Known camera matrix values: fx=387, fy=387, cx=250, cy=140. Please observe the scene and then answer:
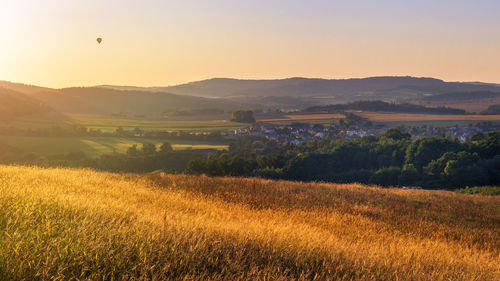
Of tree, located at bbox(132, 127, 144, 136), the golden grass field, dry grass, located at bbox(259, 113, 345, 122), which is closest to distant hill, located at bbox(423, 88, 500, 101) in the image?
dry grass, located at bbox(259, 113, 345, 122)

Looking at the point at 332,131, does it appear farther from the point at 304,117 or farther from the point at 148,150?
the point at 148,150

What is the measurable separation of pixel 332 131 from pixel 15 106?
77425mm

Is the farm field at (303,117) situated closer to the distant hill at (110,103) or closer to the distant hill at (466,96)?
the distant hill at (110,103)

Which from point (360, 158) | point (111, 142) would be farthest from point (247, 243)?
point (111, 142)

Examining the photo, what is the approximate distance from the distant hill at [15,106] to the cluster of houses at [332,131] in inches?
2032

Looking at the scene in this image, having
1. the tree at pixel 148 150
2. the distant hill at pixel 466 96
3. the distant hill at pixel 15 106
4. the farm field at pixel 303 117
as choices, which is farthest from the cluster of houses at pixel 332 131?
the distant hill at pixel 466 96

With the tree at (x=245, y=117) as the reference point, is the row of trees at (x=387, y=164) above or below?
below

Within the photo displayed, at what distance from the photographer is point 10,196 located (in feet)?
24.4

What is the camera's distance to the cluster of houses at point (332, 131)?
85188 mm

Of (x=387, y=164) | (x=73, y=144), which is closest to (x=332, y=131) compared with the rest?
(x=387, y=164)

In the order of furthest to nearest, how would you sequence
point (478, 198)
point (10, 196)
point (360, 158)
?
point (360, 158), point (478, 198), point (10, 196)

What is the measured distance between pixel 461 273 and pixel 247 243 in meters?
3.49

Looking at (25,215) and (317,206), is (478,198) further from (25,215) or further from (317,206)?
(25,215)

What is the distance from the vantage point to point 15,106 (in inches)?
3745
